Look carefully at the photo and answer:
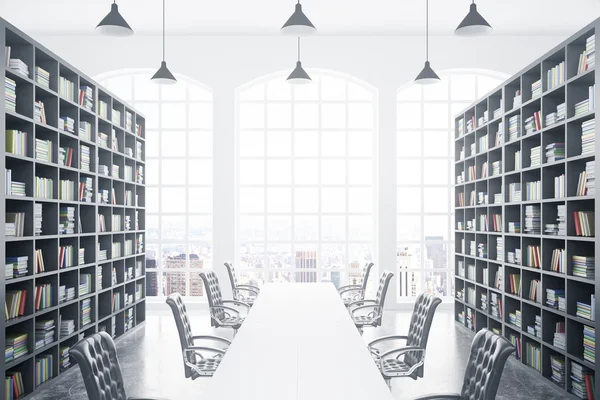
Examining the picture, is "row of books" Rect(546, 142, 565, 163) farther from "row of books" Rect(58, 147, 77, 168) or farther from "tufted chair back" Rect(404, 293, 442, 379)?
"row of books" Rect(58, 147, 77, 168)

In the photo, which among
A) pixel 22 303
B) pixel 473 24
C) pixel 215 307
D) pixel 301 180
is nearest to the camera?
pixel 22 303

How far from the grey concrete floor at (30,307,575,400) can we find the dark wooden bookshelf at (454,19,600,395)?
0.24 meters

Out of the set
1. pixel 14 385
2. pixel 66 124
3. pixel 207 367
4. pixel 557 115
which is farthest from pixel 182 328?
pixel 557 115

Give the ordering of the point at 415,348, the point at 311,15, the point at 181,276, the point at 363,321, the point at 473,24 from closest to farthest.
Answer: the point at 415,348
the point at 473,24
the point at 363,321
the point at 311,15
the point at 181,276

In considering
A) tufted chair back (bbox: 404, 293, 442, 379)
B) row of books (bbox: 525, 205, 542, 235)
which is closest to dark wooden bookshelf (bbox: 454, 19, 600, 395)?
row of books (bbox: 525, 205, 542, 235)

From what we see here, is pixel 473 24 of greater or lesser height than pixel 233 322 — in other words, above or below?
above

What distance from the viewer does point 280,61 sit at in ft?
29.0

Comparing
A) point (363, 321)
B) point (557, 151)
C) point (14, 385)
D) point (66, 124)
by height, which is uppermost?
point (66, 124)

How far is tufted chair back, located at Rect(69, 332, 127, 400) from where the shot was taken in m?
2.33

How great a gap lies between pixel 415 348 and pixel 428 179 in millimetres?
6032

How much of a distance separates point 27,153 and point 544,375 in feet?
17.1

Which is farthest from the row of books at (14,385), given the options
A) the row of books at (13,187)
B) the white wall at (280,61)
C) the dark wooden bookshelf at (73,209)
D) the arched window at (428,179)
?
the arched window at (428,179)

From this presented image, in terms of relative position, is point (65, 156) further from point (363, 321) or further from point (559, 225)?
point (559, 225)

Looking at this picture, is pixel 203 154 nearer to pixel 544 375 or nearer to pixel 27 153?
pixel 27 153
